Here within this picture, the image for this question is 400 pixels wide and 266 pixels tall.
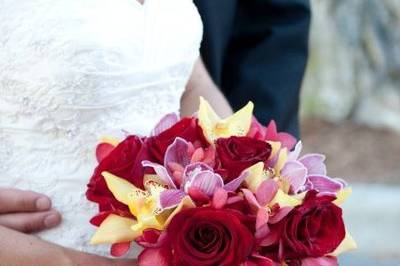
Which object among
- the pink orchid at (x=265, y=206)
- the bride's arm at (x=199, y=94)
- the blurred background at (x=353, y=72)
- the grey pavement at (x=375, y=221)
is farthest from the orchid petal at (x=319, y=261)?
the blurred background at (x=353, y=72)

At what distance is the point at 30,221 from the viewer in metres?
2.38

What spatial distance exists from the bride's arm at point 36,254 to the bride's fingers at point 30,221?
0.06 metres

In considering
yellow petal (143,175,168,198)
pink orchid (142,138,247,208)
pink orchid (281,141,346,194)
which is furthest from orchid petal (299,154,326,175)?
yellow petal (143,175,168,198)

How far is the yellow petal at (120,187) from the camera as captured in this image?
218 centimetres

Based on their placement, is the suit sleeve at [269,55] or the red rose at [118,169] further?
the suit sleeve at [269,55]

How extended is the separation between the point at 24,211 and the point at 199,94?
633 millimetres

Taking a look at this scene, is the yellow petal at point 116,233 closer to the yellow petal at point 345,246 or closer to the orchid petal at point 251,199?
the orchid petal at point 251,199

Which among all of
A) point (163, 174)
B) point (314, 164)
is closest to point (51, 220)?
point (163, 174)

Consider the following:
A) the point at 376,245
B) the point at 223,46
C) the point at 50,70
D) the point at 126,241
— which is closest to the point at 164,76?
the point at 50,70

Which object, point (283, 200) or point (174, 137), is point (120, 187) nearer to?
point (174, 137)

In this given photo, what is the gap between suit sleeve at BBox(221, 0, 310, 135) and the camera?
348 cm

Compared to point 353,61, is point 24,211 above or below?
above

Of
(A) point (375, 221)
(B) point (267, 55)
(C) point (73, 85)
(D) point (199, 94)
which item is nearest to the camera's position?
(C) point (73, 85)

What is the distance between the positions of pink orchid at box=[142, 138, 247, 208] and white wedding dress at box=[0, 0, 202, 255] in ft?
1.05
